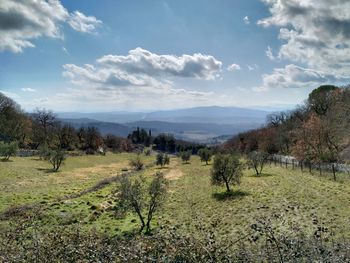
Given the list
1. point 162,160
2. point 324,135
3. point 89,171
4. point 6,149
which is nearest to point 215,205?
point 324,135

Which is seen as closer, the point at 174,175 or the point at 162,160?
the point at 174,175

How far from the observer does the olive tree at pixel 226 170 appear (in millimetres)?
37500

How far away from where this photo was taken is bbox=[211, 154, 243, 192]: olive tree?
37.5 meters

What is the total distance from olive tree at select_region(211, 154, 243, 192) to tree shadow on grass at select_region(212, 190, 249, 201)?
4.17ft

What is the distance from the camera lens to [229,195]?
35.1 metres

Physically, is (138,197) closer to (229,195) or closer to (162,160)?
(229,195)

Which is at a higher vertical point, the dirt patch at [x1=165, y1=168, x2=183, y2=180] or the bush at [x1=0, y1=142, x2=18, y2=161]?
the bush at [x1=0, y1=142, x2=18, y2=161]

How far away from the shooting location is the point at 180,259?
10414mm

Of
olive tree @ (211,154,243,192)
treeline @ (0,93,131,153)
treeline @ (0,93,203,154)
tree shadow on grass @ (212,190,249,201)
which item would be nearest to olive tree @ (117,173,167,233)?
tree shadow on grass @ (212,190,249,201)

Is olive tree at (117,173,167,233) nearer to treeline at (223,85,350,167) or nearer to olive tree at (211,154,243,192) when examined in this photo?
olive tree at (211,154,243,192)

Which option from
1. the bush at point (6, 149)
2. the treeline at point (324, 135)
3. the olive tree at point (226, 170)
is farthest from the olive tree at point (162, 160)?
the olive tree at point (226, 170)

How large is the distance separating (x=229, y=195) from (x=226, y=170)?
3.75 metres

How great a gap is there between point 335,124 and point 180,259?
63251 millimetres

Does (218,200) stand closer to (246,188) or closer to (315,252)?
(246,188)
